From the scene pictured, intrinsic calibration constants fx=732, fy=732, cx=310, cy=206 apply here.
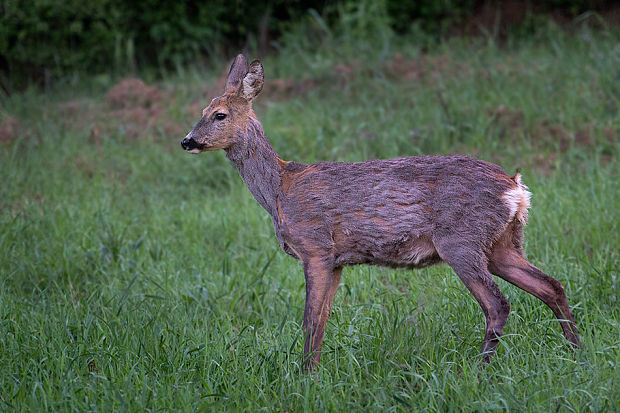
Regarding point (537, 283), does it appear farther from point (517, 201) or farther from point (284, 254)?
point (284, 254)

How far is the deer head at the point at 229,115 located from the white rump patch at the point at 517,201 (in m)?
1.63

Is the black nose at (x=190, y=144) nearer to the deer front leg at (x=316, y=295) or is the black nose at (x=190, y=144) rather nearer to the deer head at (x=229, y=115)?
the deer head at (x=229, y=115)

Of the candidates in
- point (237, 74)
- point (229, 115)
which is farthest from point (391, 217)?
point (237, 74)

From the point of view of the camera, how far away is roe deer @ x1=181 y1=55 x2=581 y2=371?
4.03 m

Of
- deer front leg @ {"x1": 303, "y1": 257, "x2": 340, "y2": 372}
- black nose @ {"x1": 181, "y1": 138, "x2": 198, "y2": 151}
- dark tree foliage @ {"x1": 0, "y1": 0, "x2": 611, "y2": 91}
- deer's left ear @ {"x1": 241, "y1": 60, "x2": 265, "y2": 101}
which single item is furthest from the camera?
dark tree foliage @ {"x1": 0, "y1": 0, "x2": 611, "y2": 91}

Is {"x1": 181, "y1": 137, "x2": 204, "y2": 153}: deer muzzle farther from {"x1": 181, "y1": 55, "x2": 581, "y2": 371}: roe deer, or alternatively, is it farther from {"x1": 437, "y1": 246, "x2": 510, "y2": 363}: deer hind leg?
{"x1": 437, "y1": 246, "x2": 510, "y2": 363}: deer hind leg

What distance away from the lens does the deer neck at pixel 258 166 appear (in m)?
4.46

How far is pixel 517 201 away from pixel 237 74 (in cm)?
188

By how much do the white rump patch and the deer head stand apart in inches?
64.3

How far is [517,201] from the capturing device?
13.4ft

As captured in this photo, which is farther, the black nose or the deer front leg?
the black nose

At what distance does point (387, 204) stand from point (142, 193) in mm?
4288

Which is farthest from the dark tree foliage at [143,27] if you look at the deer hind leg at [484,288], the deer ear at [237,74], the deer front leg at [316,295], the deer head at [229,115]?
the deer hind leg at [484,288]

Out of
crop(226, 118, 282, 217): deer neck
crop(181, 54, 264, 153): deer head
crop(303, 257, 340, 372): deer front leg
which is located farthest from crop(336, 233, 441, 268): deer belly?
crop(181, 54, 264, 153): deer head
